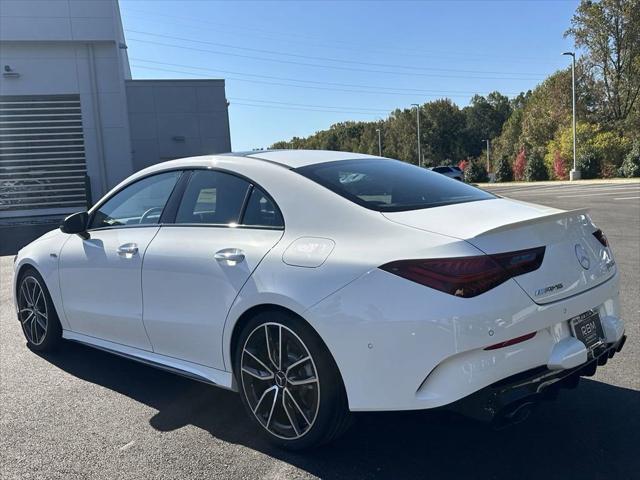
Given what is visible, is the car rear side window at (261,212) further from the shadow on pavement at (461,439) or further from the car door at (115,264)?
the shadow on pavement at (461,439)

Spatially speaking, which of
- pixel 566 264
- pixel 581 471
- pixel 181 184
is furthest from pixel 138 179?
pixel 581 471

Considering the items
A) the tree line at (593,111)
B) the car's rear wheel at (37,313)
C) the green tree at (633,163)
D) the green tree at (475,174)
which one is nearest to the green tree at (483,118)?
the tree line at (593,111)

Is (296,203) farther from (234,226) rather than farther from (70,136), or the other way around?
(70,136)

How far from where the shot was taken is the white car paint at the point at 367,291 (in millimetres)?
2570

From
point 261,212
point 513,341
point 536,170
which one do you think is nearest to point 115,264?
point 261,212

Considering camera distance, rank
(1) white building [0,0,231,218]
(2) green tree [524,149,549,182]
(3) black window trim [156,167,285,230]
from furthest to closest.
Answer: (2) green tree [524,149,549,182] < (1) white building [0,0,231,218] < (3) black window trim [156,167,285,230]

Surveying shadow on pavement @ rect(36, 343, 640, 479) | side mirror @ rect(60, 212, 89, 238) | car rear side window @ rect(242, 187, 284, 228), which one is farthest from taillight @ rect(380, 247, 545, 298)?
side mirror @ rect(60, 212, 89, 238)

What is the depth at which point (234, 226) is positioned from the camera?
3.44 metres

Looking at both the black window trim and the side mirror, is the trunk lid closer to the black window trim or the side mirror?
the black window trim

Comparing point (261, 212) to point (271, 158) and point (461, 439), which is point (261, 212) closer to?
point (271, 158)

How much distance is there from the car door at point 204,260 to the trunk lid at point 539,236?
808 mm

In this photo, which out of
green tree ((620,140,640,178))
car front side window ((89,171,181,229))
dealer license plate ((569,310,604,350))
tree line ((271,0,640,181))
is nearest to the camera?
dealer license plate ((569,310,604,350))

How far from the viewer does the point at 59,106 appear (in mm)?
20922

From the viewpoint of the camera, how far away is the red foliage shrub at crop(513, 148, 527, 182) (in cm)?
4597
